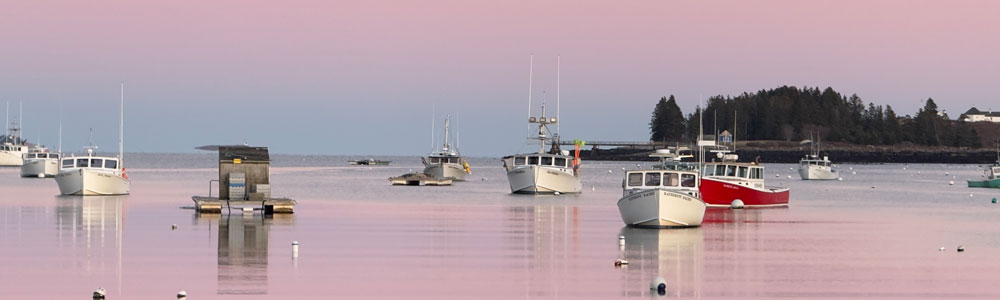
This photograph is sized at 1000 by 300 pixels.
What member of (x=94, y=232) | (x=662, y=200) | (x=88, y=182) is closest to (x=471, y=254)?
(x=662, y=200)

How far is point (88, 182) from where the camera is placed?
6600 centimetres

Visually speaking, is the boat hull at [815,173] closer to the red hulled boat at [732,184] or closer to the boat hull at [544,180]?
the boat hull at [544,180]

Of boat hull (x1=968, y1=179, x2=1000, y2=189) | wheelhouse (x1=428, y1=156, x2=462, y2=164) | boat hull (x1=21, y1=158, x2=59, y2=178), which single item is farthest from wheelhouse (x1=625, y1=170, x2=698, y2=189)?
boat hull (x1=21, y1=158, x2=59, y2=178)

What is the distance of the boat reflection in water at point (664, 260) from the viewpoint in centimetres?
2742

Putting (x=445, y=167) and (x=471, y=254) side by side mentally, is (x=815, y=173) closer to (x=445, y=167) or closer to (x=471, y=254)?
(x=445, y=167)

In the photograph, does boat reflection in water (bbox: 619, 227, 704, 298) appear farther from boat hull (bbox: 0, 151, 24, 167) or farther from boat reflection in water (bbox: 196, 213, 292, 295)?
boat hull (bbox: 0, 151, 24, 167)

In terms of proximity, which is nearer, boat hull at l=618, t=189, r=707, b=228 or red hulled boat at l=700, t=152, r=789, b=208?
boat hull at l=618, t=189, r=707, b=228

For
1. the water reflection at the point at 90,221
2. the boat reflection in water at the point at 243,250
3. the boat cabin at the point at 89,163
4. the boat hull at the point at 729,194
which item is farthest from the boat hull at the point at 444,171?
the boat reflection in water at the point at 243,250

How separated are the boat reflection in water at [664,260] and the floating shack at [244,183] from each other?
14.0 m

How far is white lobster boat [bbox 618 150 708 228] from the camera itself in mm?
43562

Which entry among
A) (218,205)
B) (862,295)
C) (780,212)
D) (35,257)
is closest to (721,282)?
(862,295)

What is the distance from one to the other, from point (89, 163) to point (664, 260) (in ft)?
138

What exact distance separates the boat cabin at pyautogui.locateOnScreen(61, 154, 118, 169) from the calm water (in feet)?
21.2

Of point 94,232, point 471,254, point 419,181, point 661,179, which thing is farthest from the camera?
point 419,181
